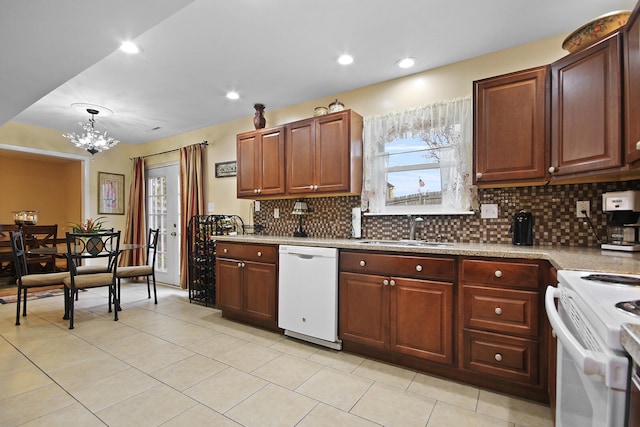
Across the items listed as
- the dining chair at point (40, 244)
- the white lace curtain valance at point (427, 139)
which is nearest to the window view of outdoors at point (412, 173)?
the white lace curtain valance at point (427, 139)

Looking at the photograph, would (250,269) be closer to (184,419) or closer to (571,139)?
(184,419)

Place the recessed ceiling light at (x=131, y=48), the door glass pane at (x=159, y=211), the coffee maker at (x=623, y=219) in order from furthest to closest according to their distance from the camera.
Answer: the door glass pane at (x=159, y=211) → the recessed ceiling light at (x=131, y=48) → the coffee maker at (x=623, y=219)

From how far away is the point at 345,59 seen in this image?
270cm

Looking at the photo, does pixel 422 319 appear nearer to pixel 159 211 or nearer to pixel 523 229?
pixel 523 229

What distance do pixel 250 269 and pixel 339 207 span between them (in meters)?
1.15

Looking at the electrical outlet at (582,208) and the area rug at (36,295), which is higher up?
the electrical outlet at (582,208)

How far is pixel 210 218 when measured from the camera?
416 cm

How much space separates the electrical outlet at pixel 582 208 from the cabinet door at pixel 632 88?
66 cm

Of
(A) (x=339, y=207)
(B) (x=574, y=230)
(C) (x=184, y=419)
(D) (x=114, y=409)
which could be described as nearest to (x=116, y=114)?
(A) (x=339, y=207)

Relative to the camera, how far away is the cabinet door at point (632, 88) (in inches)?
58.9

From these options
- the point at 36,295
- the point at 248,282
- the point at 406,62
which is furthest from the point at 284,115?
the point at 36,295

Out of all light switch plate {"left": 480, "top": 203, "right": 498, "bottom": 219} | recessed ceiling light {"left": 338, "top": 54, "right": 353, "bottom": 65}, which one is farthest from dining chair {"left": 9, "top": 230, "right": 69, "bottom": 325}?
light switch plate {"left": 480, "top": 203, "right": 498, "bottom": 219}

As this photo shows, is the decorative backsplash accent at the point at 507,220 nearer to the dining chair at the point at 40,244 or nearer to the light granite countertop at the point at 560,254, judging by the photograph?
the light granite countertop at the point at 560,254

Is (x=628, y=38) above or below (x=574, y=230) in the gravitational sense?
above
